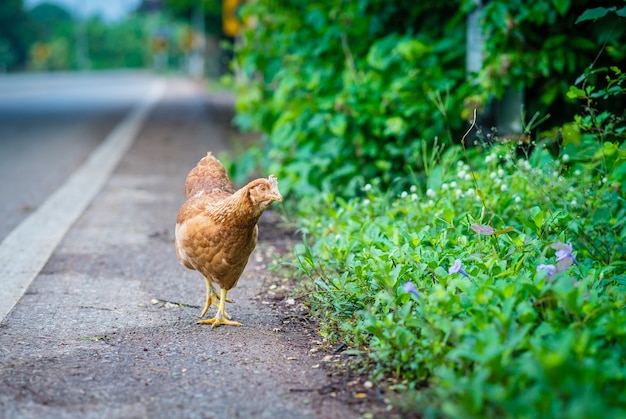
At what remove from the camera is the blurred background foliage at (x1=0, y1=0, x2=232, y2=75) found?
64.6 m

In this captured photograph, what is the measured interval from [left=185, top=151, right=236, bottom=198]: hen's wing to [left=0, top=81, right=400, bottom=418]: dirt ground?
2.07ft

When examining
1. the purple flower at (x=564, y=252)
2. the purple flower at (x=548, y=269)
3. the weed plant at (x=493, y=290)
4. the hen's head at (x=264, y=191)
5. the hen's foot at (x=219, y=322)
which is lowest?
the hen's foot at (x=219, y=322)

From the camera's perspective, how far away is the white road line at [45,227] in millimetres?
4301

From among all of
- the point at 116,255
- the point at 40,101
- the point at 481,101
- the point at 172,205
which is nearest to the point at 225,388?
the point at 116,255

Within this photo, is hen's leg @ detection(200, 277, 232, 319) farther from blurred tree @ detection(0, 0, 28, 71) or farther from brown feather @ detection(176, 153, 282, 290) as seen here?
blurred tree @ detection(0, 0, 28, 71)

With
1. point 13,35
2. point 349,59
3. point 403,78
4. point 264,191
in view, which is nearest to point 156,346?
point 264,191

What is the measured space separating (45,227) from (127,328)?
2422mm

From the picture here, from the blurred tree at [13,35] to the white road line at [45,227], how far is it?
197 feet

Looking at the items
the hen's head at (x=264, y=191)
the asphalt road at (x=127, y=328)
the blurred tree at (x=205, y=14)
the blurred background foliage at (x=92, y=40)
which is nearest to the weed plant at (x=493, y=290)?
the asphalt road at (x=127, y=328)

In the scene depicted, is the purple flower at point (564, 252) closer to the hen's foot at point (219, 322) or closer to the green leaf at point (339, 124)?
the hen's foot at point (219, 322)

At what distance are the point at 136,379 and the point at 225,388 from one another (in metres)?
0.37

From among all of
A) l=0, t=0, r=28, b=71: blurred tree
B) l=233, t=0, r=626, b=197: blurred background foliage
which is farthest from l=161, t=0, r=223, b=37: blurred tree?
l=0, t=0, r=28, b=71: blurred tree

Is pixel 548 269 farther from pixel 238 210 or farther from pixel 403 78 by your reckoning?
pixel 403 78

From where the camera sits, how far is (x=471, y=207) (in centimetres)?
432
